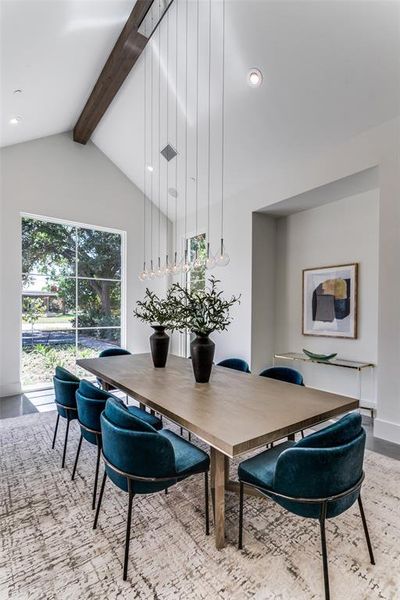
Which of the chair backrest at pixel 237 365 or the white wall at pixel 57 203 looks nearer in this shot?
the chair backrest at pixel 237 365

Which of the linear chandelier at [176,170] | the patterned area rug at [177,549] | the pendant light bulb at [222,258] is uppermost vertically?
the linear chandelier at [176,170]

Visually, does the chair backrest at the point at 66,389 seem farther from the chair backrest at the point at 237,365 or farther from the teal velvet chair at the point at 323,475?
the teal velvet chair at the point at 323,475

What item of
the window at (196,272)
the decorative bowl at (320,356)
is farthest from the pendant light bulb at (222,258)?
the window at (196,272)

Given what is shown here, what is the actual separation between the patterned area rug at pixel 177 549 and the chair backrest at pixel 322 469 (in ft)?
1.36

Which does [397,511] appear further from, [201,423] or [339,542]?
[201,423]

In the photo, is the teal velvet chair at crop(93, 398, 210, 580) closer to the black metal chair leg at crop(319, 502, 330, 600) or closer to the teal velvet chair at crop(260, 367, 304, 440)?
the black metal chair leg at crop(319, 502, 330, 600)

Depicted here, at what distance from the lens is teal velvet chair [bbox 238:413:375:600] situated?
1384 mm

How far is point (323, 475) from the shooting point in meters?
1.38

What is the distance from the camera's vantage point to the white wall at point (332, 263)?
3.99m

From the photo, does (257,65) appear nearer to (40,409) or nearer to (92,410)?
(92,410)

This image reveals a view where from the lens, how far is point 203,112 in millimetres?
4133

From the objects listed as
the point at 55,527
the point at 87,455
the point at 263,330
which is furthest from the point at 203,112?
the point at 55,527

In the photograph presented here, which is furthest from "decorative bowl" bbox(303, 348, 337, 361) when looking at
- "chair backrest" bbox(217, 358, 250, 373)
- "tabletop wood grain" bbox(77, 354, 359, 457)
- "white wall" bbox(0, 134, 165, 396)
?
"white wall" bbox(0, 134, 165, 396)

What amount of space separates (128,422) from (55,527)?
37.0 inches
